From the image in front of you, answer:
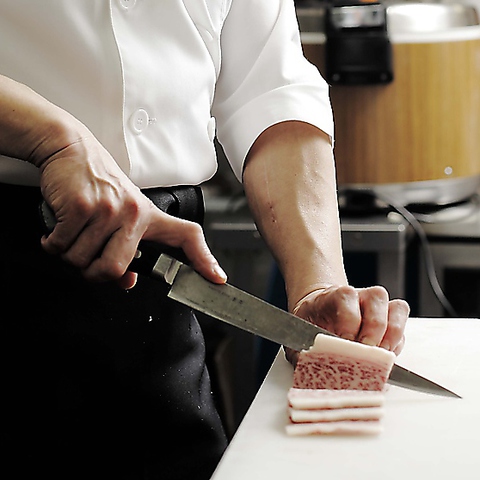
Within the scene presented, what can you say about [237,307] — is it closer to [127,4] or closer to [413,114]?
[127,4]

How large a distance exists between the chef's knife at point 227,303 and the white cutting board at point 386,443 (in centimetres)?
3

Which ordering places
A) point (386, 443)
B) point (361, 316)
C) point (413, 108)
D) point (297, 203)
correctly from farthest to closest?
point (413, 108) < point (297, 203) < point (361, 316) < point (386, 443)

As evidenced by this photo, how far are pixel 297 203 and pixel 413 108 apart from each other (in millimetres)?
848

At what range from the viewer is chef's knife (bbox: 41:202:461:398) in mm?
775

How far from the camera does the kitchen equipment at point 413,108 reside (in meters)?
1.74

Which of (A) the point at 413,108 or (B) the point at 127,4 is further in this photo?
(A) the point at 413,108

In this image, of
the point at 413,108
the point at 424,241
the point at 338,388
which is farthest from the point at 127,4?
the point at 424,241

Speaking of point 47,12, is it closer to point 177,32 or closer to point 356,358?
point 177,32

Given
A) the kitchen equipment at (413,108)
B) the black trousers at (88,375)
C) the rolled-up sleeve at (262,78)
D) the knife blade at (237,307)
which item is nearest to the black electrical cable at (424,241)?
the kitchen equipment at (413,108)

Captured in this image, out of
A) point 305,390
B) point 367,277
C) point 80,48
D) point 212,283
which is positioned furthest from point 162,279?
point 367,277

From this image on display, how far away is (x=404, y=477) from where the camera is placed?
65cm

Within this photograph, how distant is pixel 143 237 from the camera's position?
0.77 m

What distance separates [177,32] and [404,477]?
0.54 meters

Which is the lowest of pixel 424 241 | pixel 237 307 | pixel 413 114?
pixel 424 241
